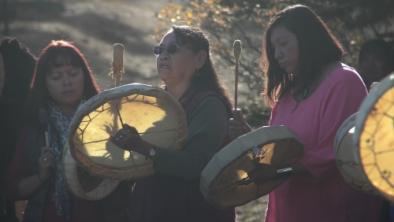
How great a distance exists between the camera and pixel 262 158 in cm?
402

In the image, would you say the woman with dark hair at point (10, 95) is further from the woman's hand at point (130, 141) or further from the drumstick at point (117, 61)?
the woman's hand at point (130, 141)

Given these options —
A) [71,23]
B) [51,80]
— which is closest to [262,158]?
[51,80]

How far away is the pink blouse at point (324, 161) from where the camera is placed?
159 inches

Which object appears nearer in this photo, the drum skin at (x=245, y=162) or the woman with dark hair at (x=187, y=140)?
the drum skin at (x=245, y=162)

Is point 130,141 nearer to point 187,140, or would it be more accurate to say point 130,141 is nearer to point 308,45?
point 187,140

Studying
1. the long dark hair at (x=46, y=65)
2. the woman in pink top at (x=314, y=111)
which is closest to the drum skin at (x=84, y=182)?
the long dark hair at (x=46, y=65)

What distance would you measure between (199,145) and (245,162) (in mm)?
333

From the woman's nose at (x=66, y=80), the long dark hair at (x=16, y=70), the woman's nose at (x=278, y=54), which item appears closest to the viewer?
the woman's nose at (x=278, y=54)

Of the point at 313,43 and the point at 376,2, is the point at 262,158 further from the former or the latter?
the point at 376,2

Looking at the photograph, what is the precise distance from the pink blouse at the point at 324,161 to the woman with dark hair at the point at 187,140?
34cm

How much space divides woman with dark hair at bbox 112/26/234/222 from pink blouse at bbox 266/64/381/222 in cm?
34

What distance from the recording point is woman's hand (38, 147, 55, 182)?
14.5 ft

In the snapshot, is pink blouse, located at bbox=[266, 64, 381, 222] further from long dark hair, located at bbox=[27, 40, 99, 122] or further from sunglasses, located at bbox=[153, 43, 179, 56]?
long dark hair, located at bbox=[27, 40, 99, 122]

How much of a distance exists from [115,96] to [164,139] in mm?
449
